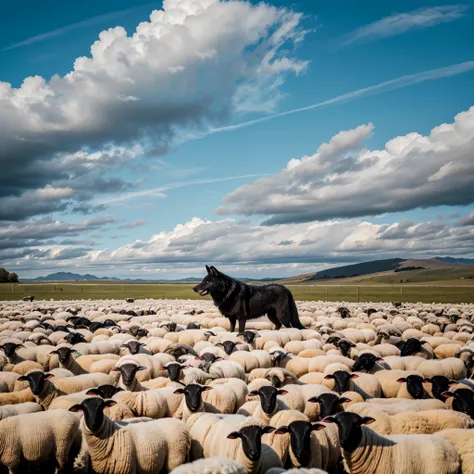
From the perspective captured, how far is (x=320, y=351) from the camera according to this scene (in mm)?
11891

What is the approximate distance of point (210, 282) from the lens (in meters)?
15.3

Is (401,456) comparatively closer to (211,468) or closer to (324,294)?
(211,468)

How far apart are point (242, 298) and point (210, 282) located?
1356 millimetres

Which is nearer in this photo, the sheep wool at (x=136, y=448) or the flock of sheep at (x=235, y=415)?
the flock of sheep at (x=235, y=415)

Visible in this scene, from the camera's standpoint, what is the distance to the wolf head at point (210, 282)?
50.0 ft

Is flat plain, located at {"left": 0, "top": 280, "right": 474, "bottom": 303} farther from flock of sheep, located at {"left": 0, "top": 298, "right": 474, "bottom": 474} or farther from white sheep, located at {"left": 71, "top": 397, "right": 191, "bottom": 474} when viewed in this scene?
white sheep, located at {"left": 71, "top": 397, "right": 191, "bottom": 474}

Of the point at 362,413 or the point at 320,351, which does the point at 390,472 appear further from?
the point at 320,351

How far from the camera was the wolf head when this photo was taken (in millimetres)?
15227

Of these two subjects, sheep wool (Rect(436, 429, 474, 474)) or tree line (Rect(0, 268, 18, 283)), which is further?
tree line (Rect(0, 268, 18, 283))

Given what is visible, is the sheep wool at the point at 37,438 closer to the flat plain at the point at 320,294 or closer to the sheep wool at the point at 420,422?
the sheep wool at the point at 420,422

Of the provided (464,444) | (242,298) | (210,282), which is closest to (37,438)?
(464,444)

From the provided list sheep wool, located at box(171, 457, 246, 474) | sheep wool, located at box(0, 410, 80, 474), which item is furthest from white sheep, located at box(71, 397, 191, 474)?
sheep wool, located at box(171, 457, 246, 474)

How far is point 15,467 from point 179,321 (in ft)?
46.7

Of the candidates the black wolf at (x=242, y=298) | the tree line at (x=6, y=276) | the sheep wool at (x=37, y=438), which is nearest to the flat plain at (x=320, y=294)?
the tree line at (x=6, y=276)
